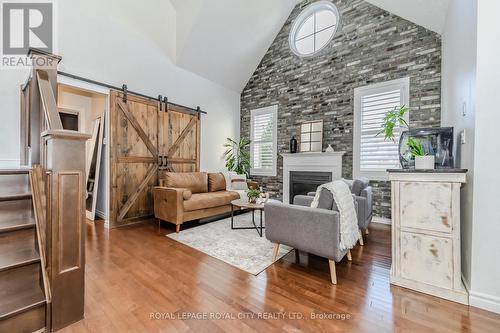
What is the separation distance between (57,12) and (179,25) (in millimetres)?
2114

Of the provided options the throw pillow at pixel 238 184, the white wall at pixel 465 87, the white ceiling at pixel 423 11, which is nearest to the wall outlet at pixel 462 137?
the white wall at pixel 465 87

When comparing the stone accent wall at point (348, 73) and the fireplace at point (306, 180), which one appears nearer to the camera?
the stone accent wall at point (348, 73)

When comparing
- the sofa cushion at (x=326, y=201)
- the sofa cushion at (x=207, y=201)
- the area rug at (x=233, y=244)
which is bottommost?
the area rug at (x=233, y=244)

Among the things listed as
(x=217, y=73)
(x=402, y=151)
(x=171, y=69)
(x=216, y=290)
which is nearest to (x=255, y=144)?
(x=217, y=73)

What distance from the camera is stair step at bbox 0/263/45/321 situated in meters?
1.38

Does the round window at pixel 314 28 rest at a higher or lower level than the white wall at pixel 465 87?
higher

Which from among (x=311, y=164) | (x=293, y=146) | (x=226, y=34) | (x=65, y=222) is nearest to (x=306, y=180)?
(x=311, y=164)

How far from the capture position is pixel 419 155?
7.07ft

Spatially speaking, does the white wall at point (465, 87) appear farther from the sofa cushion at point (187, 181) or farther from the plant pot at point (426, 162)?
the sofa cushion at point (187, 181)

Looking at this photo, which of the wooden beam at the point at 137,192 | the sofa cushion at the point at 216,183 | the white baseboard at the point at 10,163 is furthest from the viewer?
the sofa cushion at the point at 216,183

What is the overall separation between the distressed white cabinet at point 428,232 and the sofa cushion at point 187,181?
3451mm

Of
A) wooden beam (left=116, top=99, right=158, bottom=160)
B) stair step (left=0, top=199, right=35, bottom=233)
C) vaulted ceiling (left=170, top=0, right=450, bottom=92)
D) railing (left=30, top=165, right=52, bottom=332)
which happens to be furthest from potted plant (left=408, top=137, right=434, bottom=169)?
wooden beam (left=116, top=99, right=158, bottom=160)

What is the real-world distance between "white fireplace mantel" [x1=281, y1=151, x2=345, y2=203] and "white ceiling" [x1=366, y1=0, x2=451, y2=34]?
2.48 m

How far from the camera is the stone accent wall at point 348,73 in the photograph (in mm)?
3934
